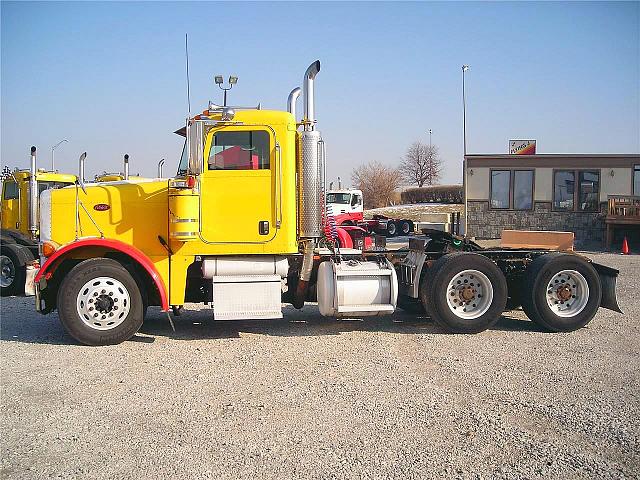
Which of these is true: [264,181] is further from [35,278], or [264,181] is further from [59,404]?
[59,404]

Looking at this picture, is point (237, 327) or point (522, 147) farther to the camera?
point (522, 147)

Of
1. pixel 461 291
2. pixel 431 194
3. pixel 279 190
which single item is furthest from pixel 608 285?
pixel 431 194

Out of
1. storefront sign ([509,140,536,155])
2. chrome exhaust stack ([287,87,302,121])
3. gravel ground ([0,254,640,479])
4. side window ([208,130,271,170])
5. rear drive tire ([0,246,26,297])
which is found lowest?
gravel ground ([0,254,640,479])

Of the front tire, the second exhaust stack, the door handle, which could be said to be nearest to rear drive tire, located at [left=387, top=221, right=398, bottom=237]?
the second exhaust stack

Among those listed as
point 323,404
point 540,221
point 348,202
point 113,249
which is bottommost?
point 323,404

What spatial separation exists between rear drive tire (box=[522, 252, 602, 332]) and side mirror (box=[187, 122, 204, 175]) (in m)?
4.74

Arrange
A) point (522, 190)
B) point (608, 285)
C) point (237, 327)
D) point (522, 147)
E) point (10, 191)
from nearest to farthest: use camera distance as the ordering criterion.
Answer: point (608, 285)
point (237, 327)
point (10, 191)
point (522, 190)
point (522, 147)

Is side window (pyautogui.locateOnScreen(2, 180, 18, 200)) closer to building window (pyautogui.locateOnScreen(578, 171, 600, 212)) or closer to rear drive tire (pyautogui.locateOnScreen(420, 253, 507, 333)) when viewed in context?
rear drive tire (pyautogui.locateOnScreen(420, 253, 507, 333))

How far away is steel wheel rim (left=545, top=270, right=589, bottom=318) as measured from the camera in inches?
346

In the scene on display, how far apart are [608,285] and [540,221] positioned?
16.2 meters

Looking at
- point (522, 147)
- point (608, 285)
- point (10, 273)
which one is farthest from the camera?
point (522, 147)

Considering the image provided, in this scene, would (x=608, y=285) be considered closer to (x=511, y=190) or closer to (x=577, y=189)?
(x=511, y=190)

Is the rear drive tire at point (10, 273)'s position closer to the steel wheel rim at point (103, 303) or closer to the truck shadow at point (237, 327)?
the truck shadow at point (237, 327)

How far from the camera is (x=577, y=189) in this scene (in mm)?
24328
